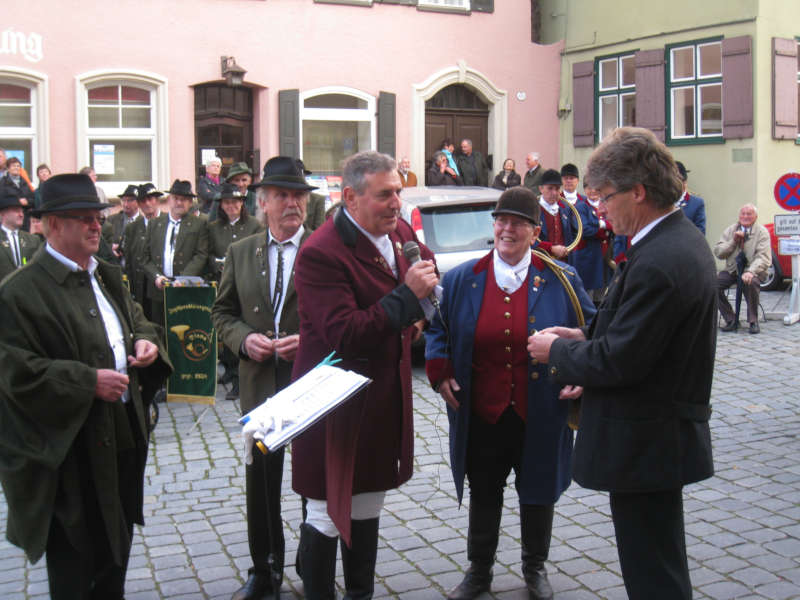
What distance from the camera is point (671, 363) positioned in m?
3.39

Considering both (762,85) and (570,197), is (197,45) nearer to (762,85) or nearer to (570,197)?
(570,197)

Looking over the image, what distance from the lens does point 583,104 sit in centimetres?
2222

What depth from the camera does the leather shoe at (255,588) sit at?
4652 mm

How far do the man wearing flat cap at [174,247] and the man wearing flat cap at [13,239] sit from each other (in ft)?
4.15

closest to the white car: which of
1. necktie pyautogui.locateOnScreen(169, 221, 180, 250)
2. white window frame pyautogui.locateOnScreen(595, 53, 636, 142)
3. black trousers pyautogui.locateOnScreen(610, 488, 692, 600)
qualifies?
necktie pyautogui.locateOnScreen(169, 221, 180, 250)

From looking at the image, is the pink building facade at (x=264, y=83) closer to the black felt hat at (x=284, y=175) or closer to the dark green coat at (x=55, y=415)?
the black felt hat at (x=284, y=175)

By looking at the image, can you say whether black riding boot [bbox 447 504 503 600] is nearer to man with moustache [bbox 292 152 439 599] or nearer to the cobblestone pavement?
the cobblestone pavement

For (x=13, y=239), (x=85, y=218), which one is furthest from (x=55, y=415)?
(x=13, y=239)

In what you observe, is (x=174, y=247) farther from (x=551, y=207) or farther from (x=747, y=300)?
(x=747, y=300)

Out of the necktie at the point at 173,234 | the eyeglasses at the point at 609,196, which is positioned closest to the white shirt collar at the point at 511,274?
the eyeglasses at the point at 609,196

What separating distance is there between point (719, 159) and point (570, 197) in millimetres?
8243

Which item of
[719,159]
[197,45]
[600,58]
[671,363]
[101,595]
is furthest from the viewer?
[600,58]

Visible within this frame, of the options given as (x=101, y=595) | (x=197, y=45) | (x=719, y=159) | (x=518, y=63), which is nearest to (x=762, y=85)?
(x=719, y=159)

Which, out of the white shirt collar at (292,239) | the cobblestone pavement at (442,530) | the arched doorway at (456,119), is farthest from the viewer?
the arched doorway at (456,119)
